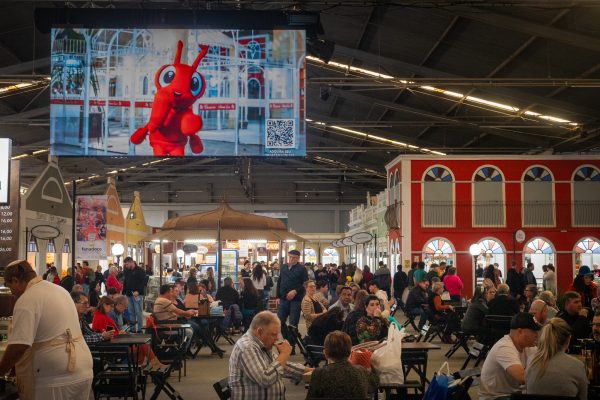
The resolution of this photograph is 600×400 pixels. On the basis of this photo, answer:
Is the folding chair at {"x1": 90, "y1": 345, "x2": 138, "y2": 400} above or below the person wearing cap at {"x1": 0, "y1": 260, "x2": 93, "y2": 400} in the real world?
below

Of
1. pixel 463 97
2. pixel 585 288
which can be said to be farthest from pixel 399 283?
pixel 585 288

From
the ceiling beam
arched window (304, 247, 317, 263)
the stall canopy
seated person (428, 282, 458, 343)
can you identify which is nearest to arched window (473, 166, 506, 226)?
the ceiling beam

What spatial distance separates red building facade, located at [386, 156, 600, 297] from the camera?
91.8ft

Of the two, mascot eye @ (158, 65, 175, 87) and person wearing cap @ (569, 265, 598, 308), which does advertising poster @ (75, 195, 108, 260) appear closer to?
mascot eye @ (158, 65, 175, 87)

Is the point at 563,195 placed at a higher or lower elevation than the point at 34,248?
higher

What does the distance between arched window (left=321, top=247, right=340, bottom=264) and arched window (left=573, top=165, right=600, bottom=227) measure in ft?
67.7

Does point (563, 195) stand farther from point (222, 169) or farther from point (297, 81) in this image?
point (222, 169)

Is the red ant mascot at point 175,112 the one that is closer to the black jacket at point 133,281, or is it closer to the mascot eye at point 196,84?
the mascot eye at point 196,84

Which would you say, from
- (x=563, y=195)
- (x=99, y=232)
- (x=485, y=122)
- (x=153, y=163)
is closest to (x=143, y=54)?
(x=99, y=232)

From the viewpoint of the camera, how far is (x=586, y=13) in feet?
53.1

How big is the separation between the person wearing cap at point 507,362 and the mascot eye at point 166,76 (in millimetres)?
8722

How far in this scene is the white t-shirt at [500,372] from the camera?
595 centimetres

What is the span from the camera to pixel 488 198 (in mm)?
28141

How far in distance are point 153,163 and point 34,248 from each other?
18878 millimetres
